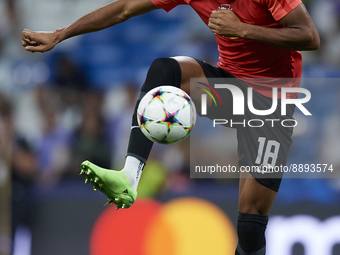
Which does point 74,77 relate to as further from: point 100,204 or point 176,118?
point 176,118

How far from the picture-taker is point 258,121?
268cm

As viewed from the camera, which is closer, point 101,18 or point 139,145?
point 139,145

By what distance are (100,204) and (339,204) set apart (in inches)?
100

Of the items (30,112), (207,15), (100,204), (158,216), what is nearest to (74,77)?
(30,112)

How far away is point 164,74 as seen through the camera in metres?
2.40

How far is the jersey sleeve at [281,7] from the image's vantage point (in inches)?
90.0

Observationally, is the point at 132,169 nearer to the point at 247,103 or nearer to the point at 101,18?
the point at 247,103

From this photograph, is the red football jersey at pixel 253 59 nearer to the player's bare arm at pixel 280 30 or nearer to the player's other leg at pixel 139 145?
the player's bare arm at pixel 280 30

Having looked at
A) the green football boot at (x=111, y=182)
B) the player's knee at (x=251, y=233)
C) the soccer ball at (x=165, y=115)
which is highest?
the soccer ball at (x=165, y=115)

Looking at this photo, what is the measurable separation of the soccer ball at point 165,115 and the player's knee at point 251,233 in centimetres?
84

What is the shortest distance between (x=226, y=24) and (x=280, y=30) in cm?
31

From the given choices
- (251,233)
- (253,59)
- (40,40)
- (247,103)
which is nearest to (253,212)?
(251,233)

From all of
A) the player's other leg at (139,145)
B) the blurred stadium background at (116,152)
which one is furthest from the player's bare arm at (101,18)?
the blurred stadium background at (116,152)

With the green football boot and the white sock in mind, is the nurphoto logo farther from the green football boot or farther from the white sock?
the green football boot
